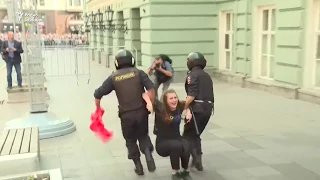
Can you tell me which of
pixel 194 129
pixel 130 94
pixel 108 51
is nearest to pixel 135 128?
pixel 130 94

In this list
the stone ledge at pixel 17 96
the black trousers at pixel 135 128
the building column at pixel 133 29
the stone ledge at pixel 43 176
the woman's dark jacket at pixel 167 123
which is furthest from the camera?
the building column at pixel 133 29

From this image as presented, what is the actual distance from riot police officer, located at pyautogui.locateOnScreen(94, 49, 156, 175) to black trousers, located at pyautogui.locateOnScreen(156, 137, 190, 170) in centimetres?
33

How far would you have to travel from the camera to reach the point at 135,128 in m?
5.01

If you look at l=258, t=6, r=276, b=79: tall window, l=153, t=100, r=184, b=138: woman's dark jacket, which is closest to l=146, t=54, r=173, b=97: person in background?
l=153, t=100, r=184, b=138: woman's dark jacket

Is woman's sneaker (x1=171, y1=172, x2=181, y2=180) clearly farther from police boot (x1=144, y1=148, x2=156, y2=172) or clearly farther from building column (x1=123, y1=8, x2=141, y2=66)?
building column (x1=123, y1=8, x2=141, y2=66)

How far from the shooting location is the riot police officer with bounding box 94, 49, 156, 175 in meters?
4.93

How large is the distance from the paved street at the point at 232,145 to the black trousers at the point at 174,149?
342 millimetres

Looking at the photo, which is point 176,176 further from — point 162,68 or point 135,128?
point 162,68

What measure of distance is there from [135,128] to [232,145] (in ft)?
6.62

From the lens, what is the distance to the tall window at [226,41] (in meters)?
14.2

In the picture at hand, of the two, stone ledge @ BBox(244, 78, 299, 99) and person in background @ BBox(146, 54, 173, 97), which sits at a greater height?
person in background @ BBox(146, 54, 173, 97)

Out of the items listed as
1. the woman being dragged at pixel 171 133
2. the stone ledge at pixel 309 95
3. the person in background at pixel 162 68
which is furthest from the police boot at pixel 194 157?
the stone ledge at pixel 309 95

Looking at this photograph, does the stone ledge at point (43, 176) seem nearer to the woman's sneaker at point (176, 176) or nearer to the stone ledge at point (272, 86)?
the woman's sneaker at point (176, 176)

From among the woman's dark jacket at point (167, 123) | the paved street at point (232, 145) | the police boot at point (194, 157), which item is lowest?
the paved street at point (232, 145)
